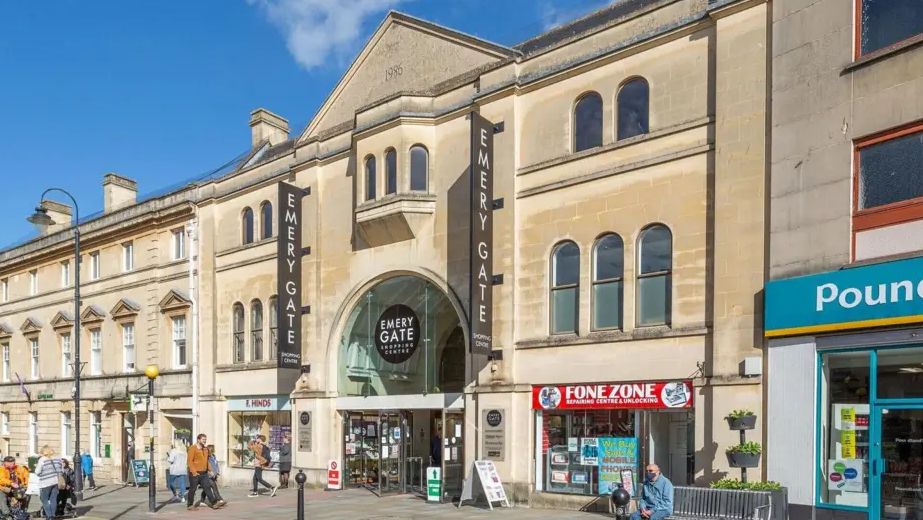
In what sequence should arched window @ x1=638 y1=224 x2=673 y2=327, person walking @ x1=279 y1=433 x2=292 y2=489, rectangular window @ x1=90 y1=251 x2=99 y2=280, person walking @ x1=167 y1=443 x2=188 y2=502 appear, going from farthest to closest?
rectangular window @ x1=90 y1=251 x2=99 y2=280, person walking @ x1=279 y1=433 x2=292 y2=489, person walking @ x1=167 y1=443 x2=188 y2=502, arched window @ x1=638 y1=224 x2=673 y2=327

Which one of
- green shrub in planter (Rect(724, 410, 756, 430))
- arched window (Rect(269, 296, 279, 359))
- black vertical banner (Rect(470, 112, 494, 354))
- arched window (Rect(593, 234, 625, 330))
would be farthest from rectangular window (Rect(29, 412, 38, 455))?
green shrub in planter (Rect(724, 410, 756, 430))

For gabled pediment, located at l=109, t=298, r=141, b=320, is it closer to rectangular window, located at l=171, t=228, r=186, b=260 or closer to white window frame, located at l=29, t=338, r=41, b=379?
rectangular window, located at l=171, t=228, r=186, b=260

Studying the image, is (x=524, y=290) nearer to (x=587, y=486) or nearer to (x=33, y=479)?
(x=587, y=486)

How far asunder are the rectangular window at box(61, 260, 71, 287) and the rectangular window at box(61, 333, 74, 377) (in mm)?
2228

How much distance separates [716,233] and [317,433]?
41.5ft

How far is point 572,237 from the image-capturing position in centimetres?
1731

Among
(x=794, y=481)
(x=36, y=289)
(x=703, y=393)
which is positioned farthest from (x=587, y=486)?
(x=36, y=289)

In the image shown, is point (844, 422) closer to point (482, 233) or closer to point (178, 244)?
point (482, 233)

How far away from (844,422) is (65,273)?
32088 mm

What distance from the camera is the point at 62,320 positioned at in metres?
34.1

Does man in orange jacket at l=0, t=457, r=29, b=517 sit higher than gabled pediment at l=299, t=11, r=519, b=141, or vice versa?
gabled pediment at l=299, t=11, r=519, b=141

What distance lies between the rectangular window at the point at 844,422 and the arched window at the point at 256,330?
17193mm

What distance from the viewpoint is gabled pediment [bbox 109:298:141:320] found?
30.0 meters

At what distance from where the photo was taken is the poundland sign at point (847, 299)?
11.7m
